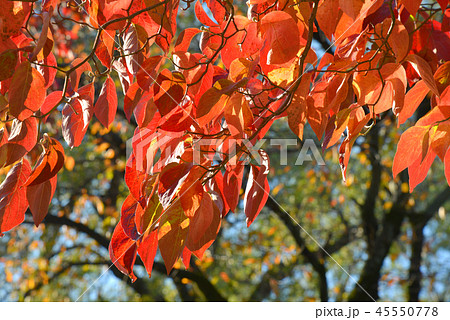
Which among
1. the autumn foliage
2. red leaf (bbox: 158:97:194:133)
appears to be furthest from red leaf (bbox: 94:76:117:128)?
red leaf (bbox: 158:97:194:133)

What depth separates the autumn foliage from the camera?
0.69 meters

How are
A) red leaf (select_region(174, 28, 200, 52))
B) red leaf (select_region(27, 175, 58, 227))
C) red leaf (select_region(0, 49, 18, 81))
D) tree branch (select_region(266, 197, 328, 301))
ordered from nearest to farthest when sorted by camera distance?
red leaf (select_region(0, 49, 18, 81)) < red leaf (select_region(27, 175, 58, 227)) < red leaf (select_region(174, 28, 200, 52)) < tree branch (select_region(266, 197, 328, 301))

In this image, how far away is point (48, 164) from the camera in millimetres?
731

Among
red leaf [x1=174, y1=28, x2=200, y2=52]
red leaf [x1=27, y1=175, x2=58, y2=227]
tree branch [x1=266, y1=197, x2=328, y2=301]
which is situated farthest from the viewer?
tree branch [x1=266, y1=197, x2=328, y2=301]

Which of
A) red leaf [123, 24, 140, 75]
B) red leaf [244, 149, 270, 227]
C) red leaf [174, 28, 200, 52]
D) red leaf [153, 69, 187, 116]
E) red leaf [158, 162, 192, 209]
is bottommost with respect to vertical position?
red leaf [244, 149, 270, 227]

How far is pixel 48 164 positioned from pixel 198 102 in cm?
25

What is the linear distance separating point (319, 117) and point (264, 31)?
17 cm

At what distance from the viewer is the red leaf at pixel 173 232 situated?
0.69m

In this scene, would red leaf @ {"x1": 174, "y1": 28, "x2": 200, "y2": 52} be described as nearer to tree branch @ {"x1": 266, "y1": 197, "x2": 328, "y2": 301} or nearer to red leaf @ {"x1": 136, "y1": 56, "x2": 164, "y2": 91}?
red leaf @ {"x1": 136, "y1": 56, "x2": 164, "y2": 91}

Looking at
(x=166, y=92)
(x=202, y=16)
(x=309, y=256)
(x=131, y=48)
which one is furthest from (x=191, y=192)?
(x=309, y=256)

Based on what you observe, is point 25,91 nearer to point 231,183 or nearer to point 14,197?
point 14,197

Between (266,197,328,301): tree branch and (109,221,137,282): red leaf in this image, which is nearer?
(109,221,137,282): red leaf

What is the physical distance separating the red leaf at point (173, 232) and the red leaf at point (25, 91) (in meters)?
0.24

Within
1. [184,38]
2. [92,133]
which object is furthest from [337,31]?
[92,133]
